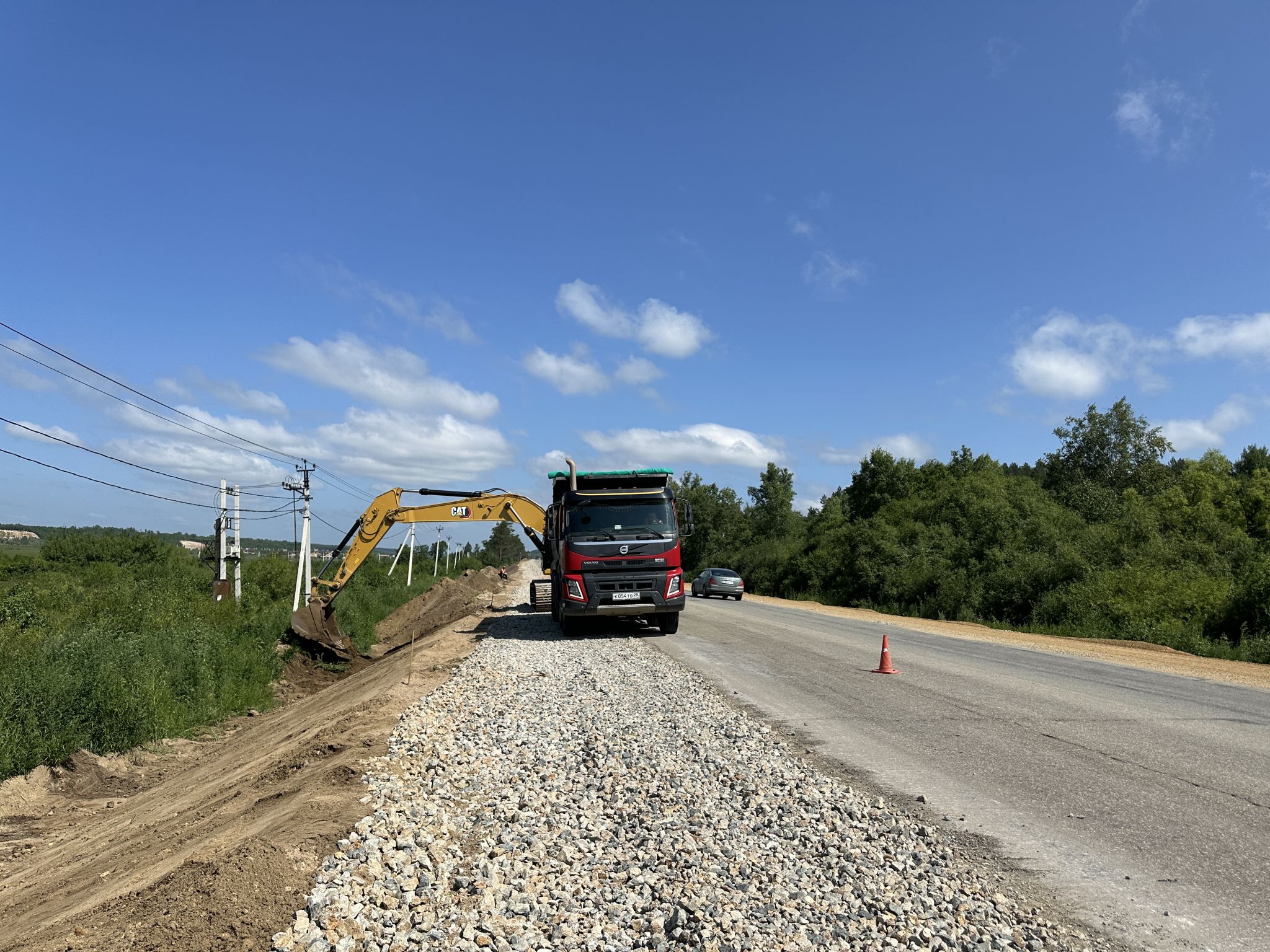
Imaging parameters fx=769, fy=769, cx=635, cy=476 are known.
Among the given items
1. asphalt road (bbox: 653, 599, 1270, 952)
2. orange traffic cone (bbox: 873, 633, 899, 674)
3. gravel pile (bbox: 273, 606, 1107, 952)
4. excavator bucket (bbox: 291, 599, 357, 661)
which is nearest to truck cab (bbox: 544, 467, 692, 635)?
asphalt road (bbox: 653, 599, 1270, 952)

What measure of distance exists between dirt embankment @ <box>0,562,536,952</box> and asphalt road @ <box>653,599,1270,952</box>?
4.20 metres

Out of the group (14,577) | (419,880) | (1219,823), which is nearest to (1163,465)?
(1219,823)

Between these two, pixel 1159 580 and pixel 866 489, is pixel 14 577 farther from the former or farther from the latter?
pixel 866 489

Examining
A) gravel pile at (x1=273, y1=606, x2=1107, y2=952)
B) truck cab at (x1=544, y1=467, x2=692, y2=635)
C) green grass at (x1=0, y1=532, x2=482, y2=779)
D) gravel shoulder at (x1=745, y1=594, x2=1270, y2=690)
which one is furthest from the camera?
truck cab at (x1=544, y1=467, x2=692, y2=635)

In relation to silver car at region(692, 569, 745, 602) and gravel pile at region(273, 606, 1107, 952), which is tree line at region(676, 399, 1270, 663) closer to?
silver car at region(692, 569, 745, 602)

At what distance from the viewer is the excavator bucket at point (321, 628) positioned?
18.3 metres

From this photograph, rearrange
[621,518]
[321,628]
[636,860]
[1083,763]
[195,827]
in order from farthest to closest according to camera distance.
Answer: [321,628], [621,518], [1083,763], [195,827], [636,860]

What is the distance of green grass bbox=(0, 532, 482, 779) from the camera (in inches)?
404

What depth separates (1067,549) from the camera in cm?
2652

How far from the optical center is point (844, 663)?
44.7 feet

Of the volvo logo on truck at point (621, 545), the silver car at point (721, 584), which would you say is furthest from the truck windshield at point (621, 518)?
the silver car at point (721, 584)

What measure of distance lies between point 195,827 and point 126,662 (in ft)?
24.7

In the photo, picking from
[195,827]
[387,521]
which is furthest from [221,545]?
[195,827]

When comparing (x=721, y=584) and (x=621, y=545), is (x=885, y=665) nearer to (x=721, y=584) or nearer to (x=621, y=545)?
(x=621, y=545)
